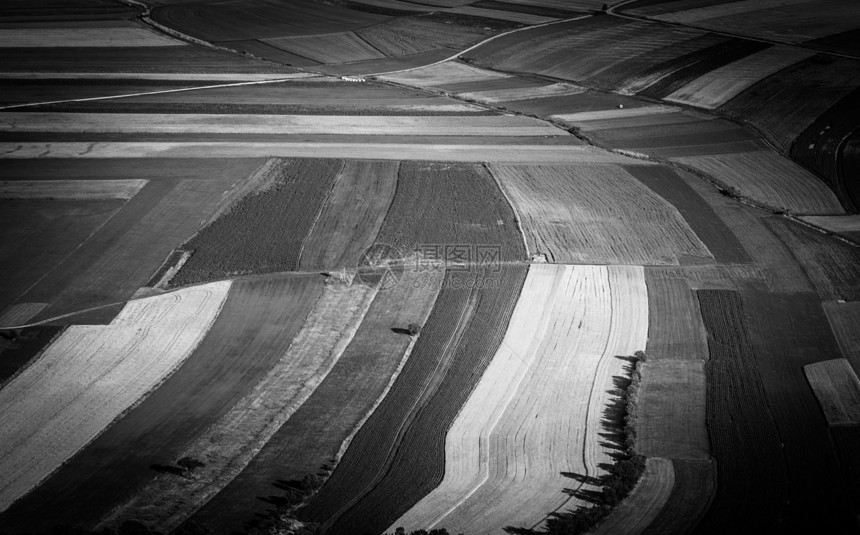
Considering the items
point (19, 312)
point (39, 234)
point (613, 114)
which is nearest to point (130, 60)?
point (39, 234)

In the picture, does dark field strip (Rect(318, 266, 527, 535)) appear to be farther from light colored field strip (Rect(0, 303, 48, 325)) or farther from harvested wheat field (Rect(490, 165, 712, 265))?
light colored field strip (Rect(0, 303, 48, 325))

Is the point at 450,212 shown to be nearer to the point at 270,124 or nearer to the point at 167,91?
the point at 270,124

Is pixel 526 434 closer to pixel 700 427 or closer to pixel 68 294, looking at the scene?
pixel 700 427

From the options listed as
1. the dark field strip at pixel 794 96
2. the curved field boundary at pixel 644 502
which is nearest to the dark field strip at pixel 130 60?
the dark field strip at pixel 794 96

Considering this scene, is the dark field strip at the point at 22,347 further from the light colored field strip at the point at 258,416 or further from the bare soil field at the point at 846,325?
the bare soil field at the point at 846,325

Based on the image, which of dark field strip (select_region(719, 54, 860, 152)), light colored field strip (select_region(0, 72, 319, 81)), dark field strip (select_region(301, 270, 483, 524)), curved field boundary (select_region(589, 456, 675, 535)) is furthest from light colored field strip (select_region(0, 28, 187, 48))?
curved field boundary (select_region(589, 456, 675, 535))

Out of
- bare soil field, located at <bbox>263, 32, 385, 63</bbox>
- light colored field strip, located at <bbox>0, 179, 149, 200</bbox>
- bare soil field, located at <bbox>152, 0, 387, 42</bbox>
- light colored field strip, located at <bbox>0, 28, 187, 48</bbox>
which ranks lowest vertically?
light colored field strip, located at <bbox>0, 179, 149, 200</bbox>

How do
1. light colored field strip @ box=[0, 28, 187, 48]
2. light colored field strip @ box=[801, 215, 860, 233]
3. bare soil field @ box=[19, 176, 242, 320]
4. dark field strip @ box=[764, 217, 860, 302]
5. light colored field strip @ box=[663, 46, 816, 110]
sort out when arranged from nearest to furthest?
bare soil field @ box=[19, 176, 242, 320] < dark field strip @ box=[764, 217, 860, 302] < light colored field strip @ box=[801, 215, 860, 233] < light colored field strip @ box=[663, 46, 816, 110] < light colored field strip @ box=[0, 28, 187, 48]
